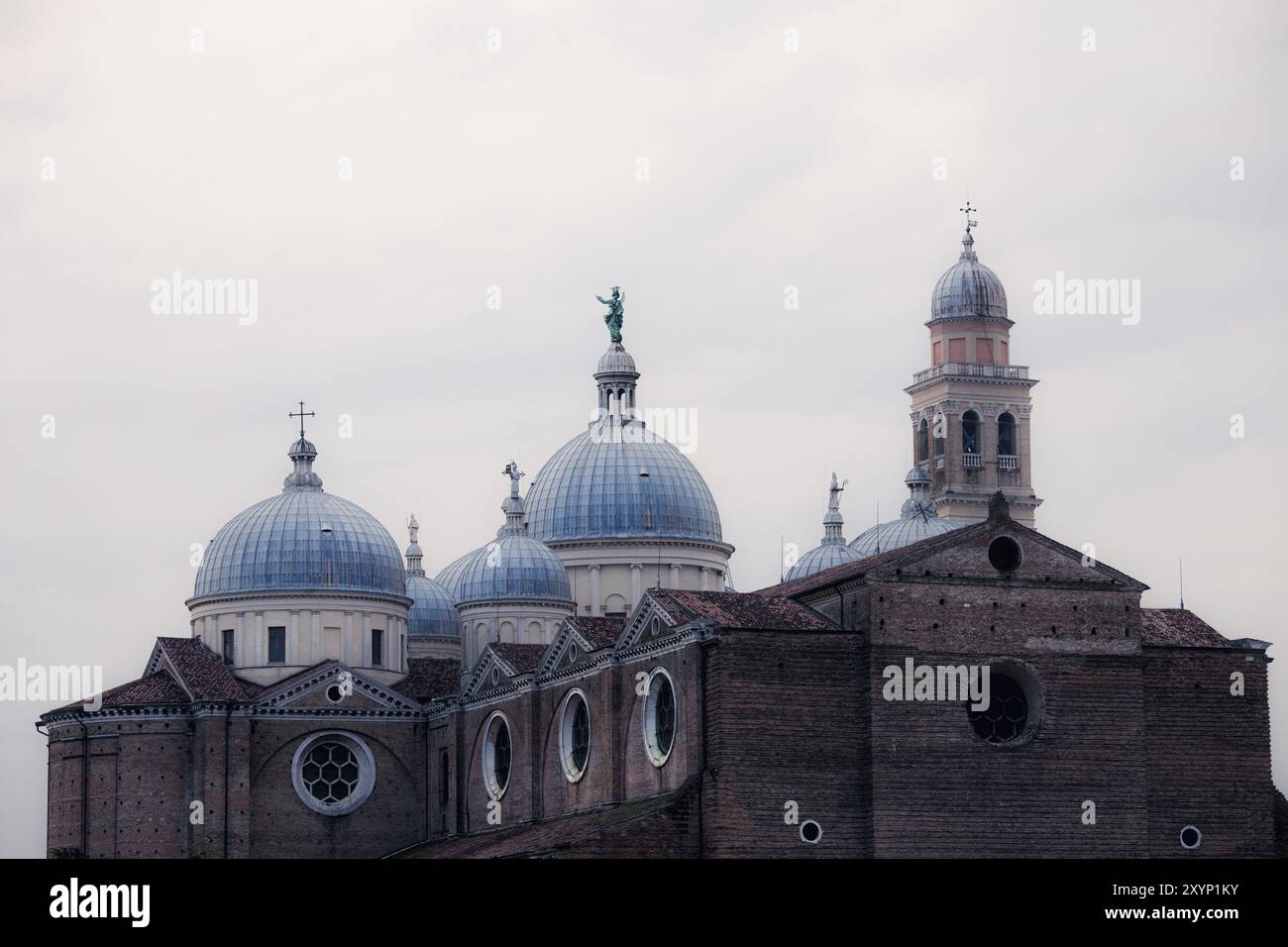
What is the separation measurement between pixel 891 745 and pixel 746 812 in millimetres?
4493

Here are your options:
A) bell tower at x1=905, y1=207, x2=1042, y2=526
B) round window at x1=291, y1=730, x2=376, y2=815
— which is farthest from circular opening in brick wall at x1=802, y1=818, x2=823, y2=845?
bell tower at x1=905, y1=207, x2=1042, y2=526

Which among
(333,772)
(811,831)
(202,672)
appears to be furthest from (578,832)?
(202,672)

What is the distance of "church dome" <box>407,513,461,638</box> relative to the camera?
3954 inches

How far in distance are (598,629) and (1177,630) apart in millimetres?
17142


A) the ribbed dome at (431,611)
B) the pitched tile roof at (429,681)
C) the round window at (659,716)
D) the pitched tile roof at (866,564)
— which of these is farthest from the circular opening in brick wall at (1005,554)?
the ribbed dome at (431,611)

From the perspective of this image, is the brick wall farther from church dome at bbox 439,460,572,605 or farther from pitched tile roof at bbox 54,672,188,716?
pitched tile roof at bbox 54,672,188,716

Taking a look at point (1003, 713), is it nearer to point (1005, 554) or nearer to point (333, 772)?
point (1005, 554)

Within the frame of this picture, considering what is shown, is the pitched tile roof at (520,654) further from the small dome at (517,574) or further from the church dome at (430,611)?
the church dome at (430,611)

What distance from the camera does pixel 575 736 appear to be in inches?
3250

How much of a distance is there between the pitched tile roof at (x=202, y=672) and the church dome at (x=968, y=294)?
4490cm

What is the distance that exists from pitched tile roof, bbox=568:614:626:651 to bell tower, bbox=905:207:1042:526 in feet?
128
